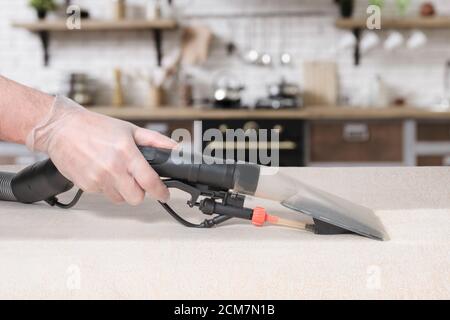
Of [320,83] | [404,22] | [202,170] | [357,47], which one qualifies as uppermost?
[404,22]

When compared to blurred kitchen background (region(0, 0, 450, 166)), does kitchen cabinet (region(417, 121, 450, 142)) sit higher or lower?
lower

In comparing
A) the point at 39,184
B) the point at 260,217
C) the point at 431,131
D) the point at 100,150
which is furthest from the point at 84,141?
the point at 431,131

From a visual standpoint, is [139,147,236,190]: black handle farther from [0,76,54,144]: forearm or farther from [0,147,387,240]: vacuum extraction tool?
[0,76,54,144]: forearm

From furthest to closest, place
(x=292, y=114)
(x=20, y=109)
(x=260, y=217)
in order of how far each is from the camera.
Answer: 1. (x=292, y=114)
2. (x=20, y=109)
3. (x=260, y=217)

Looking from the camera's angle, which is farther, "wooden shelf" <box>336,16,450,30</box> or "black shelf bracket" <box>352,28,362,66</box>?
"black shelf bracket" <box>352,28,362,66</box>

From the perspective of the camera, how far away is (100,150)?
0.96 meters

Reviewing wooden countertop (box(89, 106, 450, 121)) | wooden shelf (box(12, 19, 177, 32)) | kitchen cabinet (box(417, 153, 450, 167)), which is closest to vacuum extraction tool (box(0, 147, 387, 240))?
wooden countertop (box(89, 106, 450, 121))

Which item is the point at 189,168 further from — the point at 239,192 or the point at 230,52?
the point at 230,52

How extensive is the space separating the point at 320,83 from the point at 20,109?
3476 millimetres

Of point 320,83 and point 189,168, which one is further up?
point 189,168

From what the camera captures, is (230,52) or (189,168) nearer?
(189,168)

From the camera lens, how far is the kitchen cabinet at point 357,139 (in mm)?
3793

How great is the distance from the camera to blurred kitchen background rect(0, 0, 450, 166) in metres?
4.27

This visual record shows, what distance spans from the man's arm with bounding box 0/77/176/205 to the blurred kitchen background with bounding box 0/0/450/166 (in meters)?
3.02
